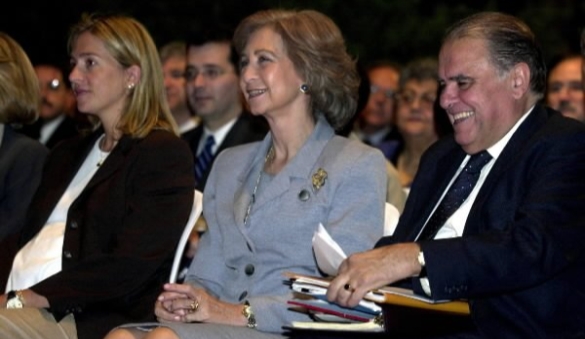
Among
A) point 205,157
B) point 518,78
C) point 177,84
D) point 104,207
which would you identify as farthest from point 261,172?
point 177,84

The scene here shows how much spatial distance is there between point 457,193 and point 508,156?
310mm

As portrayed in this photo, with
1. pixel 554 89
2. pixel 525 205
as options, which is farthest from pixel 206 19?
pixel 525 205

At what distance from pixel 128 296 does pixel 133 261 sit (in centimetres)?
16

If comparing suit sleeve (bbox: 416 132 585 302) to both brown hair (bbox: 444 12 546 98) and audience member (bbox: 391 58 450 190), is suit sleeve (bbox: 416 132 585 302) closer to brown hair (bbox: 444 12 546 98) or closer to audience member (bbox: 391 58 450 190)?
brown hair (bbox: 444 12 546 98)

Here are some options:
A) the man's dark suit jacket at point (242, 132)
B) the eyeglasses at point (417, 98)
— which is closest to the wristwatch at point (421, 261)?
the man's dark suit jacket at point (242, 132)

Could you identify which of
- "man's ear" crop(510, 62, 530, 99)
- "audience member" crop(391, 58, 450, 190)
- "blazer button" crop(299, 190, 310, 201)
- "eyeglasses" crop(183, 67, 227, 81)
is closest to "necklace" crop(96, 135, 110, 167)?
"blazer button" crop(299, 190, 310, 201)

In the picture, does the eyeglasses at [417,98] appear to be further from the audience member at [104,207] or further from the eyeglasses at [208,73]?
the audience member at [104,207]

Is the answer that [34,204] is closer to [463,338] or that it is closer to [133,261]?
[133,261]

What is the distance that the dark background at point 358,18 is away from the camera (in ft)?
41.7

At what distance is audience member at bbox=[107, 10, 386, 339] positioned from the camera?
4.78 m

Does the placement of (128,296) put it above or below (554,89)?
below

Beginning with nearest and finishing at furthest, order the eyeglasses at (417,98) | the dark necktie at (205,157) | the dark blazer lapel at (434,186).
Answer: the dark blazer lapel at (434,186) → the dark necktie at (205,157) → the eyeglasses at (417,98)

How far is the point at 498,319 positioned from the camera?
4.20m

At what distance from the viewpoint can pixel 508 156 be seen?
4.39 metres
